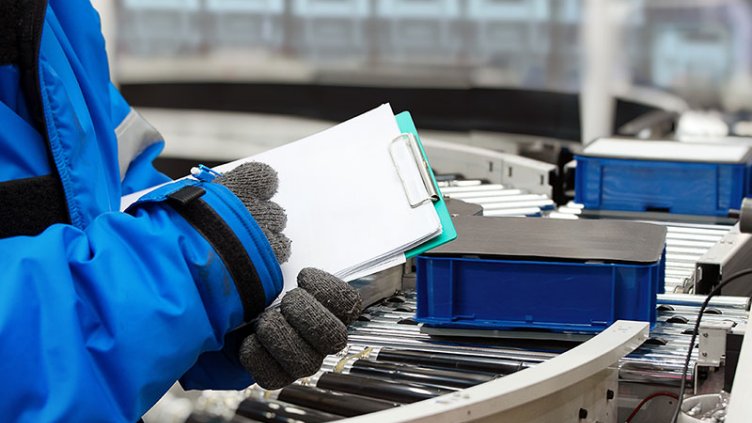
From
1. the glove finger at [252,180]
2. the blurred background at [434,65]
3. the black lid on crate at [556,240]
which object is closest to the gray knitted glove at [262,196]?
the glove finger at [252,180]

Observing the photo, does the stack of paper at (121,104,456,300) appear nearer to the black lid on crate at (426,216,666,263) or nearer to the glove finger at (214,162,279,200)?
the glove finger at (214,162,279,200)

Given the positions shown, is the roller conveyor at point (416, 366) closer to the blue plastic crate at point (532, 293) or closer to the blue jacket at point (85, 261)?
the blue plastic crate at point (532, 293)

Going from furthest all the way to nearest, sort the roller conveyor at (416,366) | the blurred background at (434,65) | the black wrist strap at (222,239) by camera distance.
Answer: the blurred background at (434,65) < the roller conveyor at (416,366) < the black wrist strap at (222,239)

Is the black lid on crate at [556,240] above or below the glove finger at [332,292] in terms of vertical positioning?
below

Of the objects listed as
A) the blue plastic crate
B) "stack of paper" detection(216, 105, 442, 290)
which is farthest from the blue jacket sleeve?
the blue plastic crate

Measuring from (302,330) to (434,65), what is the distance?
5288 mm

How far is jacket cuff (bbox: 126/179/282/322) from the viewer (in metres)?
1.12

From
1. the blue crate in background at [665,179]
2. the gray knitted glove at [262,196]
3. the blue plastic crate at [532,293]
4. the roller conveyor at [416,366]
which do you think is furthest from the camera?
the blue crate in background at [665,179]

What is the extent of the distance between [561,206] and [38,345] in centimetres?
205

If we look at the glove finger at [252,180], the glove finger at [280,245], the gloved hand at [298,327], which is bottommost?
the gloved hand at [298,327]

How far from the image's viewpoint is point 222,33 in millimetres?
7148

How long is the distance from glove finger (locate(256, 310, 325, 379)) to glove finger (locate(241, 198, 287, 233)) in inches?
4.6

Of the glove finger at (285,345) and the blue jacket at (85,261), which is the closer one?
the blue jacket at (85,261)

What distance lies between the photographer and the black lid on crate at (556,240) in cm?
166
